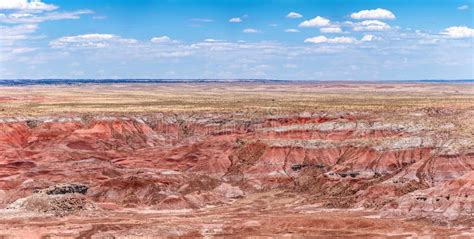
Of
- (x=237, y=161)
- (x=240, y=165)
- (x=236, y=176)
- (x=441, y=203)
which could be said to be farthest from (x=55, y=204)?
(x=441, y=203)

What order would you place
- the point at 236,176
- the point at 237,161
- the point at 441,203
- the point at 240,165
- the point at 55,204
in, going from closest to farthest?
the point at 441,203
the point at 55,204
the point at 236,176
the point at 240,165
the point at 237,161

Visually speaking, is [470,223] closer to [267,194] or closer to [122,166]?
[267,194]

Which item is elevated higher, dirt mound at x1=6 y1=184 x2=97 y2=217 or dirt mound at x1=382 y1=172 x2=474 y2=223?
dirt mound at x1=382 y1=172 x2=474 y2=223

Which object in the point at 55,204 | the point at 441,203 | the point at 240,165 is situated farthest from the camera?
the point at 240,165

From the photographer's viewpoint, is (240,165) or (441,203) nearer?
(441,203)

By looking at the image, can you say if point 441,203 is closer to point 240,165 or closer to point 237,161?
point 240,165

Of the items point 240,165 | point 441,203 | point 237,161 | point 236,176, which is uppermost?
point 441,203

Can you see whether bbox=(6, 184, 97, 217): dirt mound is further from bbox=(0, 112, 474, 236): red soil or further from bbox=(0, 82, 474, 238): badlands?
bbox=(0, 112, 474, 236): red soil

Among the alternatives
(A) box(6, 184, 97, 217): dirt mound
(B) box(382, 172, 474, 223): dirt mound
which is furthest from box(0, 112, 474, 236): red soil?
(A) box(6, 184, 97, 217): dirt mound
